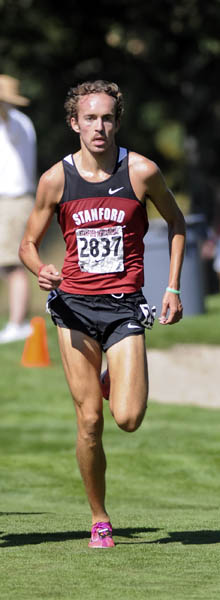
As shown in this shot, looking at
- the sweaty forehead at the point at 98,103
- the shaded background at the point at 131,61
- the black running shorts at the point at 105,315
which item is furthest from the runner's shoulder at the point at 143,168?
the shaded background at the point at 131,61

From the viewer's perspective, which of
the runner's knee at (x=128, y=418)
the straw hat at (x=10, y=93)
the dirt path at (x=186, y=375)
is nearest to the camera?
the runner's knee at (x=128, y=418)

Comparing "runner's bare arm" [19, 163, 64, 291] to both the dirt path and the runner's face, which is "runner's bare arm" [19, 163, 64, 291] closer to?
the runner's face

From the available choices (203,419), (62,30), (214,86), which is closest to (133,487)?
(203,419)

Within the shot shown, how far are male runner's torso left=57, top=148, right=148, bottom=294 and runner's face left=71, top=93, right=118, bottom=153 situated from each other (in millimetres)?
139

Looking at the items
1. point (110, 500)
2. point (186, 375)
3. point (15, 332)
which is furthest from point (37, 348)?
point (110, 500)

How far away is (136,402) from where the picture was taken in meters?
6.04

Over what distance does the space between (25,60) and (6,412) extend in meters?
14.7

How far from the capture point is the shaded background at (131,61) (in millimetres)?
22906

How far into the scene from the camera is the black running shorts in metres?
6.10

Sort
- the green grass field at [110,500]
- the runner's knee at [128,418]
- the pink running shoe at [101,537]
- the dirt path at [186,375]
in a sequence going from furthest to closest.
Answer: the dirt path at [186,375] < the pink running shoe at [101,537] < the runner's knee at [128,418] < the green grass field at [110,500]

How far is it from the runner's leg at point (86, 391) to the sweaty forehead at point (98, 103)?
3.35ft

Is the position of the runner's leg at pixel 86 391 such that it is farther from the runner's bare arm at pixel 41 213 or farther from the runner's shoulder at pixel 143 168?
the runner's shoulder at pixel 143 168

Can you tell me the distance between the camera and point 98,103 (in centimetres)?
616

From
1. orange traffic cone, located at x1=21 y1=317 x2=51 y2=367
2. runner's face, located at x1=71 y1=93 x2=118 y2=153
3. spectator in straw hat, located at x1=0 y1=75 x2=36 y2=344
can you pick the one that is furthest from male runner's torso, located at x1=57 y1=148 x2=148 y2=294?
orange traffic cone, located at x1=21 y1=317 x2=51 y2=367
